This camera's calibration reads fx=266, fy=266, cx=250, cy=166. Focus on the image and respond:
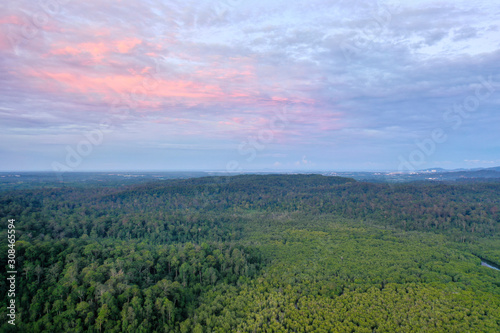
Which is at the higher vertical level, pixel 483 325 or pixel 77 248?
pixel 77 248

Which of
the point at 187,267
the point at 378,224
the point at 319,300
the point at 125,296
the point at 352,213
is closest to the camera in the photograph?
the point at 125,296

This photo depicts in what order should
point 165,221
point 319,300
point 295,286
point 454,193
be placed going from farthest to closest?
point 454,193
point 165,221
point 295,286
point 319,300

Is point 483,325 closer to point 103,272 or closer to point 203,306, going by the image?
point 203,306

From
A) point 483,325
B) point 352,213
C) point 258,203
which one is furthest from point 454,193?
point 483,325

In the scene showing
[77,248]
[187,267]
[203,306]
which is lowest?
[203,306]

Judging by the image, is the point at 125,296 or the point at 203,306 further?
the point at 203,306

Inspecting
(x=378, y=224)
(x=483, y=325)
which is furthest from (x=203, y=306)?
(x=378, y=224)

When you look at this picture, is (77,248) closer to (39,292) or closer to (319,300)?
(39,292)
